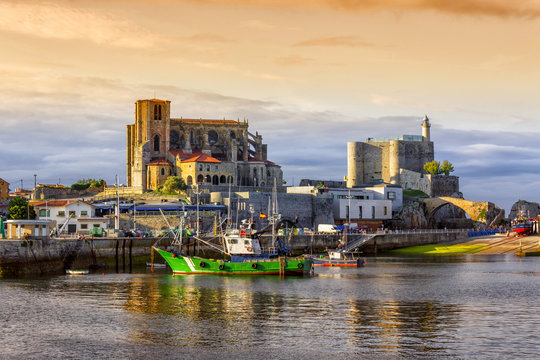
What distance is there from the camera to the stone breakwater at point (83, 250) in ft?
213

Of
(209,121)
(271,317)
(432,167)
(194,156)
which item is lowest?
(271,317)

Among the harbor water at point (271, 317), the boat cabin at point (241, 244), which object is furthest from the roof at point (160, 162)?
the harbor water at point (271, 317)

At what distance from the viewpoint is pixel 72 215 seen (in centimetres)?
9425

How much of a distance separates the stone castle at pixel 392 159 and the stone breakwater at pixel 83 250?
→ 48.9 metres

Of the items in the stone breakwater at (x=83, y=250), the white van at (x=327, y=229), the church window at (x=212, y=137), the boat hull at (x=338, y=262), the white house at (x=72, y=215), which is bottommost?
the boat hull at (x=338, y=262)

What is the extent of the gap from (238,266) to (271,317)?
24653 millimetres

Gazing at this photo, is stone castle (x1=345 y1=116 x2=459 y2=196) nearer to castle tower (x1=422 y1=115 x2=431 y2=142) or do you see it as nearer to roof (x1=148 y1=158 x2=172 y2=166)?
castle tower (x1=422 y1=115 x2=431 y2=142)

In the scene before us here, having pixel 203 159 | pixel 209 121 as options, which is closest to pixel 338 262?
pixel 203 159

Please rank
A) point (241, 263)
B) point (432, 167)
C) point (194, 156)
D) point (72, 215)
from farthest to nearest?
point (432, 167) → point (194, 156) → point (72, 215) → point (241, 263)

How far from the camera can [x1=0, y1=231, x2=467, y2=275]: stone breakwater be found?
65.1 meters

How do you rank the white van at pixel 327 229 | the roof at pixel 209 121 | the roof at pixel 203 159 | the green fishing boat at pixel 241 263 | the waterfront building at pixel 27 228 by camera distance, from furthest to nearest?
1. the roof at pixel 209 121
2. the roof at pixel 203 159
3. the white van at pixel 327 229
4. the waterfront building at pixel 27 228
5. the green fishing boat at pixel 241 263

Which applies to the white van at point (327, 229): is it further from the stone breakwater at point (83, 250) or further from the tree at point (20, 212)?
the tree at point (20, 212)

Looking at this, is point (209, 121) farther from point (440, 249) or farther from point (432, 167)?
point (440, 249)

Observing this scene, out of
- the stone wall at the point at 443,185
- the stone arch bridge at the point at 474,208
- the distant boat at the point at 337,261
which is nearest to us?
the distant boat at the point at 337,261
